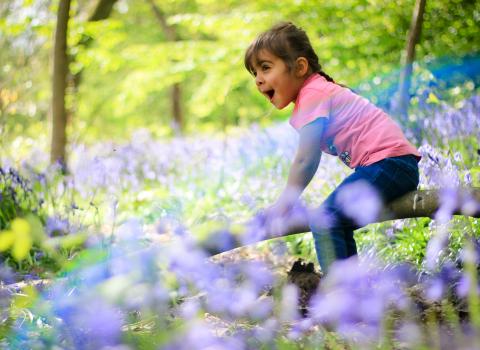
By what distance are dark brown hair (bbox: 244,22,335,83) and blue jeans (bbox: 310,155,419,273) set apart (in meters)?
0.54

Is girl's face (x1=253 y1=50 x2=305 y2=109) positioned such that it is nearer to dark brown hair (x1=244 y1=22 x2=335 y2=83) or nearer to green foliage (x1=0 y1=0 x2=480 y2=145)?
dark brown hair (x1=244 y1=22 x2=335 y2=83)

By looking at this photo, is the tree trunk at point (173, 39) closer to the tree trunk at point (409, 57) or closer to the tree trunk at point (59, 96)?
the tree trunk at point (59, 96)

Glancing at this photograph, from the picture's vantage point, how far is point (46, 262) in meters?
3.48

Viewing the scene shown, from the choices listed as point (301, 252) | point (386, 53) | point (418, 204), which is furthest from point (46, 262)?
point (386, 53)

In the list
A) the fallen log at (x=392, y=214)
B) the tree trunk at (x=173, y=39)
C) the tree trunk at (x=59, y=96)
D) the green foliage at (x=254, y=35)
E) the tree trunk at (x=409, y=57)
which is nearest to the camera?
the fallen log at (x=392, y=214)

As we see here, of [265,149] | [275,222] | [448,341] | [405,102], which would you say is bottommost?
[265,149]

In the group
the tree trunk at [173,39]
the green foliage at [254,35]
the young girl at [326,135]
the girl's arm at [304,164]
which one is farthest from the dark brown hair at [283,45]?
the tree trunk at [173,39]

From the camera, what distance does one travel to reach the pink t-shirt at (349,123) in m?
2.40

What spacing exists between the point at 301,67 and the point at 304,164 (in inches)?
19.7

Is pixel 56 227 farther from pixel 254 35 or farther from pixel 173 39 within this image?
pixel 173 39

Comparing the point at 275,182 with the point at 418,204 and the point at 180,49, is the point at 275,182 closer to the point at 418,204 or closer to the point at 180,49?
the point at 418,204

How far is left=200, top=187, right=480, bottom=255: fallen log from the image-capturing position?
2.06 meters

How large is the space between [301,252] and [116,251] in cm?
120

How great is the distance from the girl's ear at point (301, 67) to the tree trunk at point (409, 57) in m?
1.89
